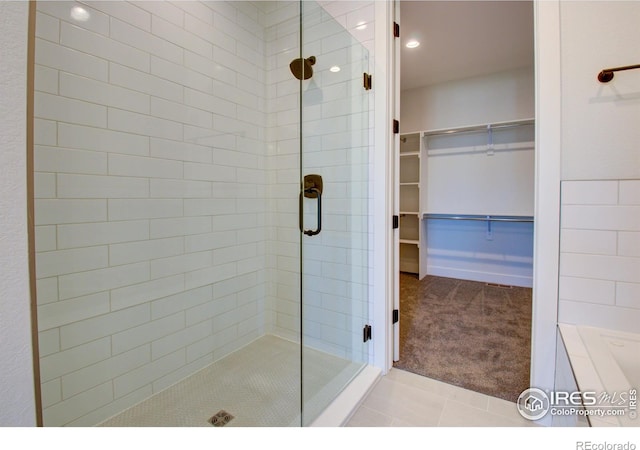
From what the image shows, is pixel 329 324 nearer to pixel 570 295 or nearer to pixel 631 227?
pixel 570 295

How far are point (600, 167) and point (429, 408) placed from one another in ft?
4.58

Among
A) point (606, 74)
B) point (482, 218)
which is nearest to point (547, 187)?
point (606, 74)

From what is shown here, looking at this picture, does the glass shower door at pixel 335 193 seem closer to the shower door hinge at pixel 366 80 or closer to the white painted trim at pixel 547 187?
the shower door hinge at pixel 366 80

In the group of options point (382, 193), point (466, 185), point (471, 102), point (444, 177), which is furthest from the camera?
point (444, 177)

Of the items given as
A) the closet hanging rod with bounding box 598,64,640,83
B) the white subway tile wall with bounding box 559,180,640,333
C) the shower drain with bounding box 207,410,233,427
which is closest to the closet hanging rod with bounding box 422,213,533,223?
the white subway tile wall with bounding box 559,180,640,333

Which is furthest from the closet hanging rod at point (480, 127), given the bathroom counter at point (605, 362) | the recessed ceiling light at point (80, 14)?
the recessed ceiling light at point (80, 14)

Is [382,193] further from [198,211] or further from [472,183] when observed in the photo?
[472,183]

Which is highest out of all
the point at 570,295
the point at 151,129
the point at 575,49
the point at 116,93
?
the point at 575,49

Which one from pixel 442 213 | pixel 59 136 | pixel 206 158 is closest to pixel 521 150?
pixel 442 213

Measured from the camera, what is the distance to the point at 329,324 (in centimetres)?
191

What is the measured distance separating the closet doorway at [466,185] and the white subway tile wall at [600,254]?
2.60 feet

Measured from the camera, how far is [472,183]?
151 inches

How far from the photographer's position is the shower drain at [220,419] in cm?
147

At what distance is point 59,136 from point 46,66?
289 millimetres
